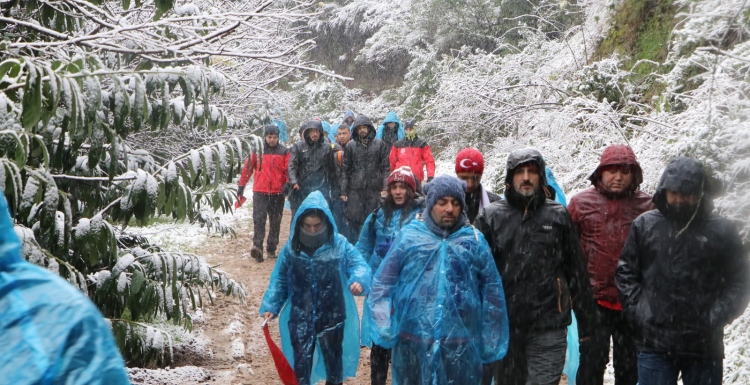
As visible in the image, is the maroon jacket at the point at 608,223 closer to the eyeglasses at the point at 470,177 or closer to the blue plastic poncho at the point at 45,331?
the eyeglasses at the point at 470,177

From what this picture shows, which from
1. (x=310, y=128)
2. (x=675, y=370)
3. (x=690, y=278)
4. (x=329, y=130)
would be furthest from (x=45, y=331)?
(x=329, y=130)

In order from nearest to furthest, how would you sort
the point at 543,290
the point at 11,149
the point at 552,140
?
the point at 11,149 < the point at 543,290 < the point at 552,140

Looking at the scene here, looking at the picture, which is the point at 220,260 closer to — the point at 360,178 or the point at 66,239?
the point at 360,178

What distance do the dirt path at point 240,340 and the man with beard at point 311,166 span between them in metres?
1.55

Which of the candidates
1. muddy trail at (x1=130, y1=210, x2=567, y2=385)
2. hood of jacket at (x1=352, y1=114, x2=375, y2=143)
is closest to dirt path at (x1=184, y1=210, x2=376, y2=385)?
muddy trail at (x1=130, y1=210, x2=567, y2=385)

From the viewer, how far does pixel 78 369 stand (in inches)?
46.5

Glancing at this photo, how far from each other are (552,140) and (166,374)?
6518 mm

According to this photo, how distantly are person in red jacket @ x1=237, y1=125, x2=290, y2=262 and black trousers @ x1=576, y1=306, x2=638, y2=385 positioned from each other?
310 inches

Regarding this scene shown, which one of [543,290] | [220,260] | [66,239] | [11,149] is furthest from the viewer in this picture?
[220,260]

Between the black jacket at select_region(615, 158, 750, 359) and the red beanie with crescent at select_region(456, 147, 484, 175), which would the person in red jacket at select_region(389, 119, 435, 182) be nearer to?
the red beanie with crescent at select_region(456, 147, 484, 175)

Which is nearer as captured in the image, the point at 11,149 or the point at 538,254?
the point at 11,149

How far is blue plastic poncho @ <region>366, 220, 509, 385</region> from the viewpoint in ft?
15.2

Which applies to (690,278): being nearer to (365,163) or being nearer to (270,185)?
(365,163)

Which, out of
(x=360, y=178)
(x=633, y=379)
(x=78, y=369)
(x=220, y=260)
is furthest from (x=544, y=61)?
(x=78, y=369)
